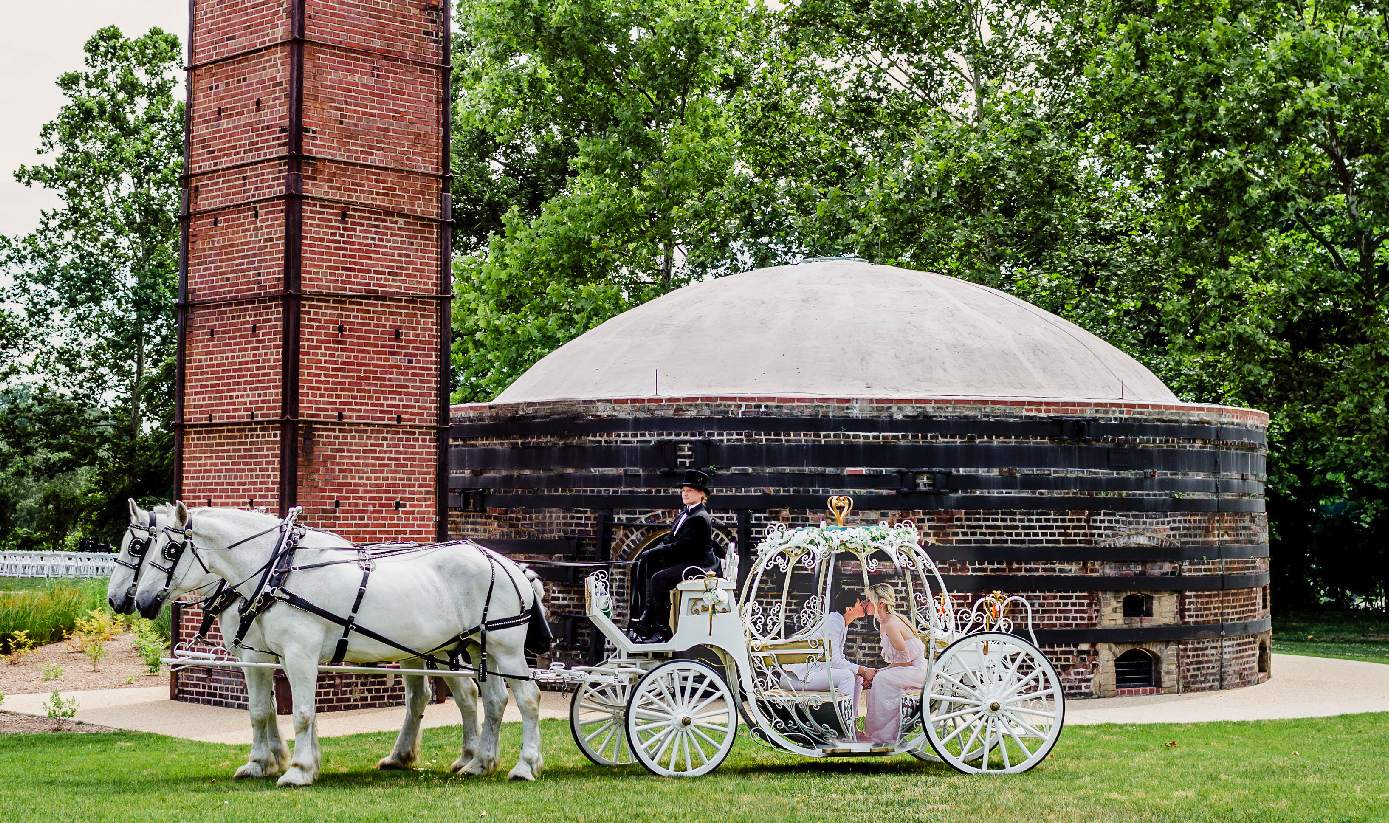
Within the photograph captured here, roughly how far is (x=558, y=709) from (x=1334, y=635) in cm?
1825

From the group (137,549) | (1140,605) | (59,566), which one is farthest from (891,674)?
(59,566)

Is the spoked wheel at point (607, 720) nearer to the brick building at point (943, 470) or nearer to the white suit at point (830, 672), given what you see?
the white suit at point (830, 672)

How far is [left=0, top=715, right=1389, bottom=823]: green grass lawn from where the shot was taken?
9.13m

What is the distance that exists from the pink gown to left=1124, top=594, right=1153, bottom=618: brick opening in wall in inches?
284

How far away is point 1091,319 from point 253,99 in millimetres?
20745

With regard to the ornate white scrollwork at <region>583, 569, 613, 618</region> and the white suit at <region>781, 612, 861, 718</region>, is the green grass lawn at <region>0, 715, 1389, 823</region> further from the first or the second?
the ornate white scrollwork at <region>583, 569, 613, 618</region>

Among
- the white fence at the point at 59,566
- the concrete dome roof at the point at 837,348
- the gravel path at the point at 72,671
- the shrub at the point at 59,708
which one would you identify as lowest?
the gravel path at the point at 72,671

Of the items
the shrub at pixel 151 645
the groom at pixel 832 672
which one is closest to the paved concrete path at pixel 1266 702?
the groom at pixel 832 672

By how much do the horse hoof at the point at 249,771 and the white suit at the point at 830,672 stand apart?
3.83 m

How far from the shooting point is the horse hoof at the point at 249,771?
1034 cm

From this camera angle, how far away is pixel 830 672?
11.0 metres

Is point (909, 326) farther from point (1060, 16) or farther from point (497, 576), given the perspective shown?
point (1060, 16)

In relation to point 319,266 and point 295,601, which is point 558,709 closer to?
point 319,266

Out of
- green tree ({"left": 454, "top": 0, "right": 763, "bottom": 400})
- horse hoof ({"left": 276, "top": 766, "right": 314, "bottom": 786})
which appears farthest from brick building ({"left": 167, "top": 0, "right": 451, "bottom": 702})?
green tree ({"left": 454, "top": 0, "right": 763, "bottom": 400})
